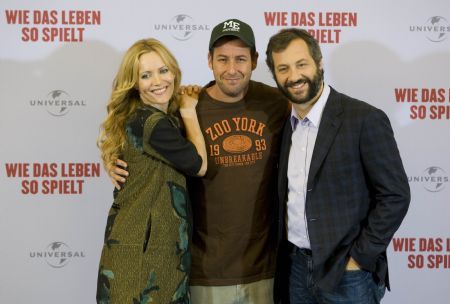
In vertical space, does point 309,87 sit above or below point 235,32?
below

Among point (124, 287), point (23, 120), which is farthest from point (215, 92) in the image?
point (23, 120)

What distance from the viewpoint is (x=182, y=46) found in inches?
108

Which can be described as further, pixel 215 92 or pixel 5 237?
pixel 5 237

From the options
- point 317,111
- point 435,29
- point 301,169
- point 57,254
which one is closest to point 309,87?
point 317,111

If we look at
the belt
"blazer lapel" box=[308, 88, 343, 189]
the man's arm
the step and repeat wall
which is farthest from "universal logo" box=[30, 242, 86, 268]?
the man's arm

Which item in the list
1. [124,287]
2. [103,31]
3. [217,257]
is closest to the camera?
[124,287]

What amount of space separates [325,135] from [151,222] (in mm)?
731

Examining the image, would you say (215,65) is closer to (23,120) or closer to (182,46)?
(182,46)

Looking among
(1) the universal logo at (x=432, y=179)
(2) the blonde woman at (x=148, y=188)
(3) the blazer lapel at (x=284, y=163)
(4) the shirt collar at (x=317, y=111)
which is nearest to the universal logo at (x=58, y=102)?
(2) the blonde woman at (x=148, y=188)

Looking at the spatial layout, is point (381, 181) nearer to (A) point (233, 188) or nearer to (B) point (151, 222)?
(A) point (233, 188)

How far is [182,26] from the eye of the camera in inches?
107

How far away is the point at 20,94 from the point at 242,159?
1.45 meters

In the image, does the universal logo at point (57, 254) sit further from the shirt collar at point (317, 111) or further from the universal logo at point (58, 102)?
the shirt collar at point (317, 111)

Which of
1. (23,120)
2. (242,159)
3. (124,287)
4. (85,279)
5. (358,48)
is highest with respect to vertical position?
(358,48)
